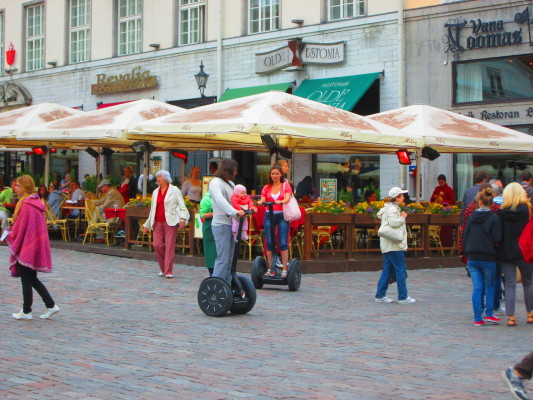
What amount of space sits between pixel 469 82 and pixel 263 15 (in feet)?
23.4

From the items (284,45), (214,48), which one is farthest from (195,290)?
(214,48)

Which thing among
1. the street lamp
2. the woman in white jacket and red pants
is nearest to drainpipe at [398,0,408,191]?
the street lamp

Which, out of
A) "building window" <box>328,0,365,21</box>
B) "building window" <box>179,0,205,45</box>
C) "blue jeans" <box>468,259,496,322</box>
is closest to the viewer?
"blue jeans" <box>468,259,496,322</box>

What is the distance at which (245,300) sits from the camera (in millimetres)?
10117

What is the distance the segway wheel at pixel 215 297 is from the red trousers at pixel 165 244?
3.85 m

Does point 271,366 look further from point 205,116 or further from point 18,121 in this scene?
point 18,121

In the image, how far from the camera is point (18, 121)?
2170 cm

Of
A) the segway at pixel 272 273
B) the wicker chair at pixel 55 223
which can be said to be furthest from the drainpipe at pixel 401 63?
the segway at pixel 272 273

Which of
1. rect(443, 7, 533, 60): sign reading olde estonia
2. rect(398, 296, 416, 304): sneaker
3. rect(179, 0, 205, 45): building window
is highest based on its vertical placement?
rect(179, 0, 205, 45): building window

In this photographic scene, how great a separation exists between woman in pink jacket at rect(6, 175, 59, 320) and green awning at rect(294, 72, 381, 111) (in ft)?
44.4

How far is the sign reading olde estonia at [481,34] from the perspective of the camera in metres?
20.5

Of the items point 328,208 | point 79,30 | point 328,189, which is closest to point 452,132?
point 328,208

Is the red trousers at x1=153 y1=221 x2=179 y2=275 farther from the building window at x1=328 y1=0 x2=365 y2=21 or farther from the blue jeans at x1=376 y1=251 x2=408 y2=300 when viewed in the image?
the building window at x1=328 y1=0 x2=365 y2=21

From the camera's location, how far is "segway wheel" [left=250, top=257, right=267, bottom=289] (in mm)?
12438
